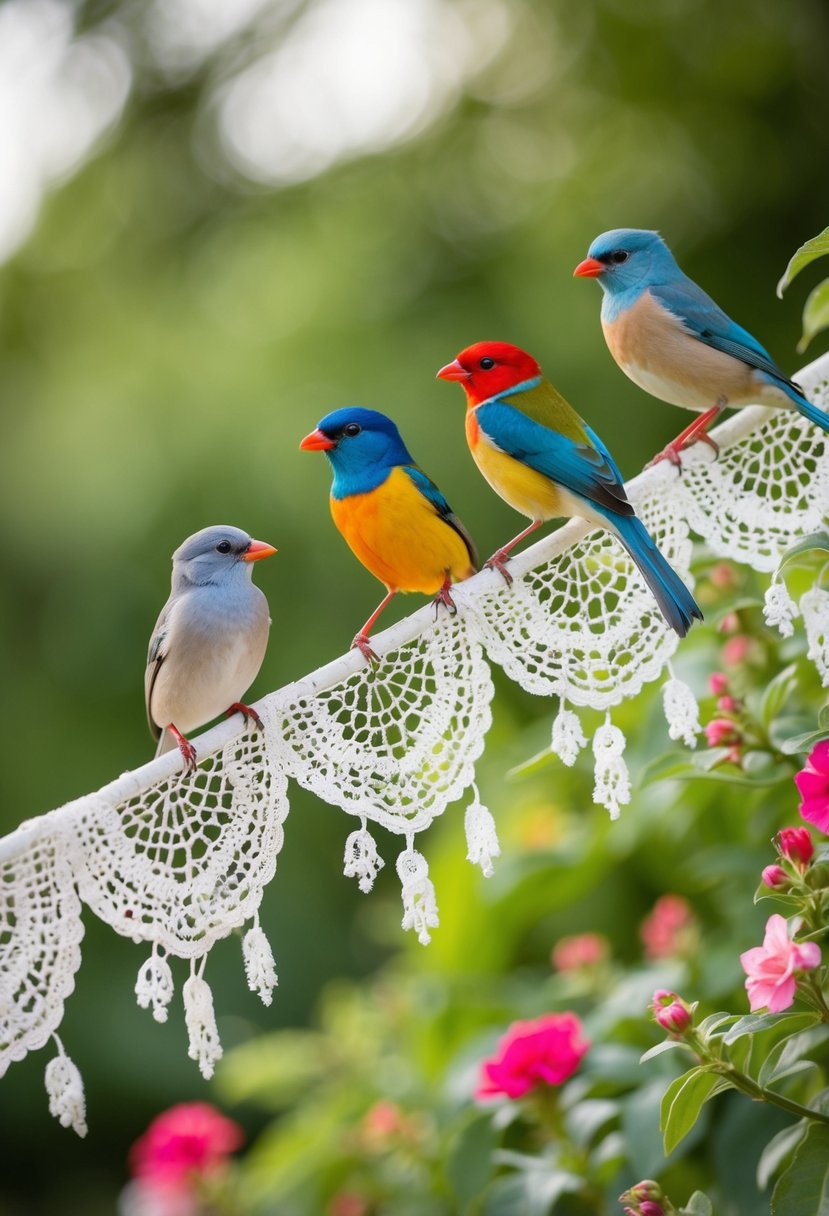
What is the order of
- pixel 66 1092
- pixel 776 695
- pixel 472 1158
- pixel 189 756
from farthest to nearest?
pixel 472 1158 < pixel 776 695 < pixel 189 756 < pixel 66 1092

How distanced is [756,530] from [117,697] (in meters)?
2.79

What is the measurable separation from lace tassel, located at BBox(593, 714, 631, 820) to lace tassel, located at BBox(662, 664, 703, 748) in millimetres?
56

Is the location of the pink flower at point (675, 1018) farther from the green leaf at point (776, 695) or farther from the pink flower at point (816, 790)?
the green leaf at point (776, 695)

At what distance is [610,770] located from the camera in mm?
1128

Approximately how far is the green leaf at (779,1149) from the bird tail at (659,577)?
1.61ft

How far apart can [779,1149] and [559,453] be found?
73 centimetres

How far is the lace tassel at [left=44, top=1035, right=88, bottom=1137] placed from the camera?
3.25 ft

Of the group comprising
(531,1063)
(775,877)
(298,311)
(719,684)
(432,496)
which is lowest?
(531,1063)

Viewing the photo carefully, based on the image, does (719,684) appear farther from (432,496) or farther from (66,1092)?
(66,1092)

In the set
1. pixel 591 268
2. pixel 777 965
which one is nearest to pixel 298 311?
pixel 591 268

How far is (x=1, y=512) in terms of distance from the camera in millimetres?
4184

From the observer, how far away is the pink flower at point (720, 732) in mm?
1313

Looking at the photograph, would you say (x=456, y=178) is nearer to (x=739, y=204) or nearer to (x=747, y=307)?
(x=739, y=204)

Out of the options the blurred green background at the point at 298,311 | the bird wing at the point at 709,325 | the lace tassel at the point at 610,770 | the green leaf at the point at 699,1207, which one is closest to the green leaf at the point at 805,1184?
the green leaf at the point at 699,1207
